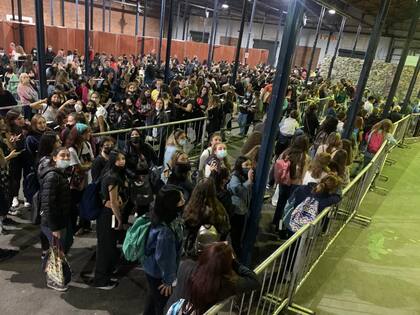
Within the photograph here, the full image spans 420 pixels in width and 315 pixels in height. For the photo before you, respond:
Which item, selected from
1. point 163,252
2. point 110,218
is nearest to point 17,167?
point 110,218

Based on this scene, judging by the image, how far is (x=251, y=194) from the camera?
454 cm

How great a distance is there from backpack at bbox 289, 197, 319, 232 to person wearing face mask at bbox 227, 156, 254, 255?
0.67 meters

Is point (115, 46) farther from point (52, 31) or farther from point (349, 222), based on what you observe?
point (349, 222)

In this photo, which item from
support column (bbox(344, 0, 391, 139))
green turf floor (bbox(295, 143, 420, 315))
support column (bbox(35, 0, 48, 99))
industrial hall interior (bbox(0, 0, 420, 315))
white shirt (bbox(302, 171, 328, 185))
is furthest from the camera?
support column (bbox(344, 0, 391, 139))

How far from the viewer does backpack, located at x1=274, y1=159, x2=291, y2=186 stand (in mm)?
5754

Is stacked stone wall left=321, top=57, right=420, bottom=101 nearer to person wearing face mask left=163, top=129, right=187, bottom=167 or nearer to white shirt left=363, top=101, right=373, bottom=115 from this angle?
white shirt left=363, top=101, right=373, bottom=115

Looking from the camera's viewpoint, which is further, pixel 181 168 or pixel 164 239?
pixel 181 168

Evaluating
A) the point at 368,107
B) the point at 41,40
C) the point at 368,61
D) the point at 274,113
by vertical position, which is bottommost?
the point at 368,107

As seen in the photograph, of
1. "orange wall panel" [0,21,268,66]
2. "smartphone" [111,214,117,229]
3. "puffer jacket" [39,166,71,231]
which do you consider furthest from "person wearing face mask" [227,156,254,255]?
"orange wall panel" [0,21,268,66]

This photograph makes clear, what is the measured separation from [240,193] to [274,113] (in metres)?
1.09

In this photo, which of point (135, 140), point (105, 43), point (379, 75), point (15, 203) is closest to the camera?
point (135, 140)

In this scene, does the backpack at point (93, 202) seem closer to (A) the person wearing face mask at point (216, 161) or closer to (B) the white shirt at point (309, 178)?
(A) the person wearing face mask at point (216, 161)

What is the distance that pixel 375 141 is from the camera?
810cm

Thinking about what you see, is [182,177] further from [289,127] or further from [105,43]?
[105,43]
